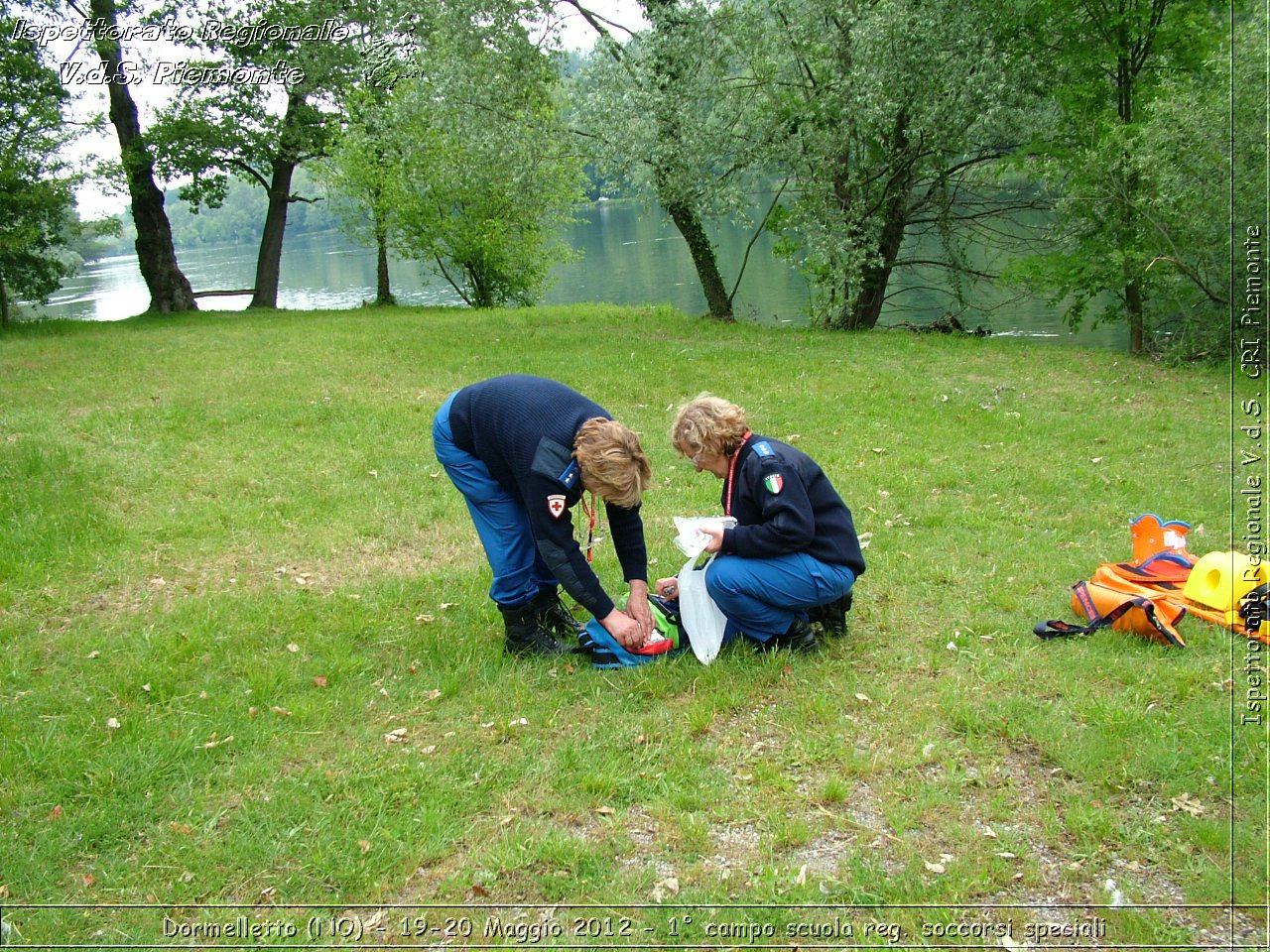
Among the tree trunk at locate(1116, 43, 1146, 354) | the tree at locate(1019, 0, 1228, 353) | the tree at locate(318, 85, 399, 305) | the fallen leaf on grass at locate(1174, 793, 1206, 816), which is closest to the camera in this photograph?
the fallen leaf on grass at locate(1174, 793, 1206, 816)

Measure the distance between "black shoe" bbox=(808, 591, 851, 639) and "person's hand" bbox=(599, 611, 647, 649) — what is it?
979 mm

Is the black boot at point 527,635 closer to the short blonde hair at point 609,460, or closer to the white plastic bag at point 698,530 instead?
the white plastic bag at point 698,530

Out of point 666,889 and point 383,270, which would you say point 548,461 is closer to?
point 666,889

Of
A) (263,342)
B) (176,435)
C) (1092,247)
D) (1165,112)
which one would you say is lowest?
(176,435)

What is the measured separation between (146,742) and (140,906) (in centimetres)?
106

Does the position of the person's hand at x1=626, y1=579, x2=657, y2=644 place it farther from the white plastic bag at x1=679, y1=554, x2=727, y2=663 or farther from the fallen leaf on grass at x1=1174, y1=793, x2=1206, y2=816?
the fallen leaf on grass at x1=1174, y1=793, x2=1206, y2=816

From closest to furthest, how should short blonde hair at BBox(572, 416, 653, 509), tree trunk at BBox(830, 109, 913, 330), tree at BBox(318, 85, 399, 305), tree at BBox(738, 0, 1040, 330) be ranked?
short blonde hair at BBox(572, 416, 653, 509) → tree at BBox(738, 0, 1040, 330) → tree trunk at BBox(830, 109, 913, 330) → tree at BBox(318, 85, 399, 305)

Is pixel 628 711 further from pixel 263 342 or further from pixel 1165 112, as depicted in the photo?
pixel 263 342

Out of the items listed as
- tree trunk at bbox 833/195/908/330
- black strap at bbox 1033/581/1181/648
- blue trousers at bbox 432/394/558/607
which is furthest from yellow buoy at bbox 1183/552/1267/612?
tree trunk at bbox 833/195/908/330

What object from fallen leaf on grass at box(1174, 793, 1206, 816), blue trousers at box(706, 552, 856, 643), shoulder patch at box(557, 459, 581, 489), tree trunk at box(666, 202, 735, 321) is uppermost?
tree trunk at box(666, 202, 735, 321)

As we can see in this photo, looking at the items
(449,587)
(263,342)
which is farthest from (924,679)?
(263,342)

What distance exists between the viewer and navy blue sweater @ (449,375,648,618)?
4.09m

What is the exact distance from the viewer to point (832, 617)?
483cm

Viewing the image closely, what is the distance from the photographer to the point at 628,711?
170 inches
